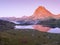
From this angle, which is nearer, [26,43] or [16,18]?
[16,18]

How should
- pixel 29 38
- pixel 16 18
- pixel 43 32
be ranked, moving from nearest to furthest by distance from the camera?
pixel 16 18
pixel 29 38
pixel 43 32

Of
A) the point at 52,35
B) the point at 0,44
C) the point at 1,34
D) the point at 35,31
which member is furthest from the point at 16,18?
the point at 52,35

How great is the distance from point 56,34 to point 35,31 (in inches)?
404

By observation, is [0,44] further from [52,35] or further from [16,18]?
[52,35]

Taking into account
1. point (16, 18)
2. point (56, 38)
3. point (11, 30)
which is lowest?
point (56, 38)

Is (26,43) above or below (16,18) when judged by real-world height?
below

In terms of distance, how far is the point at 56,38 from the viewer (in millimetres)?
63875

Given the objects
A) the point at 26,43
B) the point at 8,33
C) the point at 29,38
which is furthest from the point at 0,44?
the point at 8,33

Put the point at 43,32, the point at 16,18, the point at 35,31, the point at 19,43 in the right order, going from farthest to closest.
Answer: the point at 43,32 → the point at 35,31 → the point at 19,43 → the point at 16,18

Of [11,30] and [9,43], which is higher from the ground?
[11,30]

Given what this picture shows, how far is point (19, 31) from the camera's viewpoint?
70250 millimetres

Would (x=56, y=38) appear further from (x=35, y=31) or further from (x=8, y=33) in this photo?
(x=8, y=33)

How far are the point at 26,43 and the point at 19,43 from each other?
8.53 ft

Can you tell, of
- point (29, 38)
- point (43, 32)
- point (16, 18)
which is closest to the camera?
point (16, 18)
